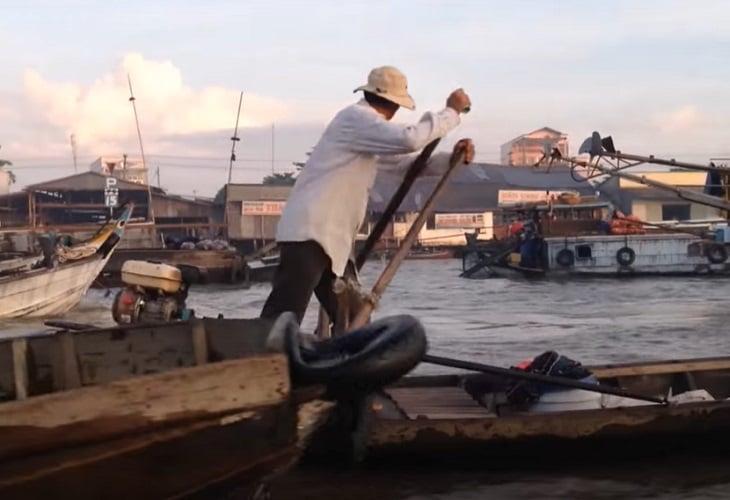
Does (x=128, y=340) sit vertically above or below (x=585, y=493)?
above

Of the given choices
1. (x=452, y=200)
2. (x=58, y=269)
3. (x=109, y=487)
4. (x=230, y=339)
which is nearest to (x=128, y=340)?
(x=230, y=339)

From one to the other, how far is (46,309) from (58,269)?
74 centimetres

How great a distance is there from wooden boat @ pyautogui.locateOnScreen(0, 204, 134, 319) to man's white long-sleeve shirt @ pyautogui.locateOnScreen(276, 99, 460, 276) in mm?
13912

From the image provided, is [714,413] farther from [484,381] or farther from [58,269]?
[58,269]

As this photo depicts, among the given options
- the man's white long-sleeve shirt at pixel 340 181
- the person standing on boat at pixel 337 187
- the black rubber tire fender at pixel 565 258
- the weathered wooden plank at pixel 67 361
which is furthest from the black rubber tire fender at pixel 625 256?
the weathered wooden plank at pixel 67 361

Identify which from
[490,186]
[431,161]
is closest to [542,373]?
[431,161]

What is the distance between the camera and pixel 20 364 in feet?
15.0

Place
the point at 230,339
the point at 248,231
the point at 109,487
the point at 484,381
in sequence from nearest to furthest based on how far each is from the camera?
1. the point at 109,487
2. the point at 230,339
3. the point at 484,381
4. the point at 248,231

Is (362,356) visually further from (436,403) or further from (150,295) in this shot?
(150,295)

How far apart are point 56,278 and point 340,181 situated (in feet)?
50.9

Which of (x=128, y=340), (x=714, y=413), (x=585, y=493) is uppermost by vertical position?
(x=128, y=340)

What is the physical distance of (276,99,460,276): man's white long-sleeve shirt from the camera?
4914 millimetres

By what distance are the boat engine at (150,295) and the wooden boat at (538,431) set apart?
1289 millimetres

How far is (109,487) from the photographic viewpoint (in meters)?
4.01
